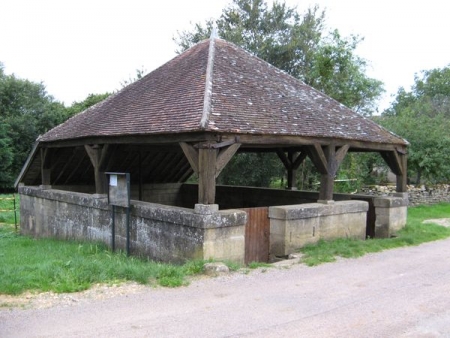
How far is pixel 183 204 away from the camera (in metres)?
17.4

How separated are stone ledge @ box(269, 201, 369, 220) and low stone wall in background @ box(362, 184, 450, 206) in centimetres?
844

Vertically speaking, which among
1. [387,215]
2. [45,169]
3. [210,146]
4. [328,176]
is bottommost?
[387,215]

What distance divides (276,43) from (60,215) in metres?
13.0

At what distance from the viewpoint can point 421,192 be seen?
19391 mm

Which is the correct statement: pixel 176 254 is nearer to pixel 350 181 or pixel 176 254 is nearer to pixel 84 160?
pixel 84 160

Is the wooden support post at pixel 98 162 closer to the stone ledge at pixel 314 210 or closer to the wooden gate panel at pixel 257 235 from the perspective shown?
the wooden gate panel at pixel 257 235

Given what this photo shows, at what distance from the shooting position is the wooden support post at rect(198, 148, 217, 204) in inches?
318

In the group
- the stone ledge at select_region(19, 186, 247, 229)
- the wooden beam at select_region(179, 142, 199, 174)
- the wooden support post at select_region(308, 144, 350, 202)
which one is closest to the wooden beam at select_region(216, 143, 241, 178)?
the wooden beam at select_region(179, 142, 199, 174)

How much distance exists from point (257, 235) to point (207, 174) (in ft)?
6.25

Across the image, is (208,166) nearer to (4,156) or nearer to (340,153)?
(340,153)

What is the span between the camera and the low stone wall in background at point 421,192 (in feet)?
62.4

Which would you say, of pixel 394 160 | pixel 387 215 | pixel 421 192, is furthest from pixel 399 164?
pixel 421 192

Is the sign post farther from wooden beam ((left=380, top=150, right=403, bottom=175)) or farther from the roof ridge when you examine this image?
wooden beam ((left=380, top=150, right=403, bottom=175))

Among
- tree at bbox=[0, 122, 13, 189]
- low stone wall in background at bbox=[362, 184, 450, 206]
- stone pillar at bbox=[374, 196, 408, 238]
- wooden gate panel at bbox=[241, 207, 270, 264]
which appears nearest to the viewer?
wooden gate panel at bbox=[241, 207, 270, 264]
